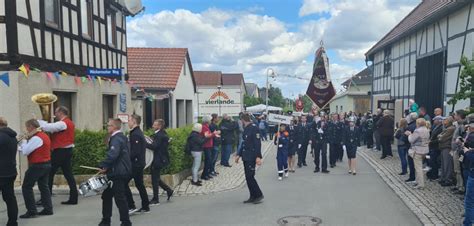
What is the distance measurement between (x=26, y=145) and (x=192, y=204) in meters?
3.15

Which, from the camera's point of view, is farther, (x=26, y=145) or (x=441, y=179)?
(x=441, y=179)

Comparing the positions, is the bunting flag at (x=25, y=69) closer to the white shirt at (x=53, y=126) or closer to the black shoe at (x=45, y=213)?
the white shirt at (x=53, y=126)

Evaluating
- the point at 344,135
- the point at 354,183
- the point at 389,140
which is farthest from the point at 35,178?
the point at 389,140

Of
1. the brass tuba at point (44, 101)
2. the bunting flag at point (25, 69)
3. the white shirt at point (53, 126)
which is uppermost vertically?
the bunting flag at point (25, 69)

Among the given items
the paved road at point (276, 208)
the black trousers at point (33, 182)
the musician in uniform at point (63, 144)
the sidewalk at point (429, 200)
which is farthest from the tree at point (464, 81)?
the black trousers at point (33, 182)

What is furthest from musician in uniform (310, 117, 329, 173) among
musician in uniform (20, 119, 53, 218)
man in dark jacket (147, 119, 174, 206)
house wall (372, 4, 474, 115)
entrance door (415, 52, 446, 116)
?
musician in uniform (20, 119, 53, 218)

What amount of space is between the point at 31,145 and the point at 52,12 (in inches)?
211

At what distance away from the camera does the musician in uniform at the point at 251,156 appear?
8.55m

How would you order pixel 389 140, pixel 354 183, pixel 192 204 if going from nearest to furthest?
pixel 192 204
pixel 354 183
pixel 389 140

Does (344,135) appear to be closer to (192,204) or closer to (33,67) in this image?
(192,204)

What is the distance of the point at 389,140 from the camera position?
15.6 m

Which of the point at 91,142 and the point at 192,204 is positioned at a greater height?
the point at 91,142

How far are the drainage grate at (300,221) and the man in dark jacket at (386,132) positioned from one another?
893 cm

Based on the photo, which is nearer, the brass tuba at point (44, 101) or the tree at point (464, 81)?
the tree at point (464, 81)
